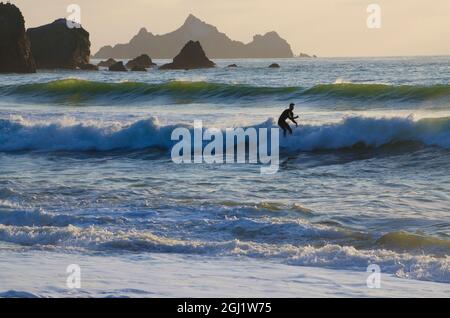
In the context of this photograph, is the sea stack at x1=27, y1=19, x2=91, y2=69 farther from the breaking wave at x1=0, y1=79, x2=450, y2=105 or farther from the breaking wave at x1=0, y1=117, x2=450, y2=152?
the breaking wave at x1=0, y1=117, x2=450, y2=152

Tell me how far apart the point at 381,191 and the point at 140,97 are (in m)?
28.3

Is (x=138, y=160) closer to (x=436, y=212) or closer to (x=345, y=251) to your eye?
(x=436, y=212)

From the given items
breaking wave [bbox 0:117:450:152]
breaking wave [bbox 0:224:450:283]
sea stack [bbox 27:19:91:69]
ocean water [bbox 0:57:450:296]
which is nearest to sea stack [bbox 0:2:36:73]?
sea stack [bbox 27:19:91:69]

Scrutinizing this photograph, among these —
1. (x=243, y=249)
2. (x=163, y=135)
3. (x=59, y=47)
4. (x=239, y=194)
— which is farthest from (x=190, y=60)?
(x=243, y=249)

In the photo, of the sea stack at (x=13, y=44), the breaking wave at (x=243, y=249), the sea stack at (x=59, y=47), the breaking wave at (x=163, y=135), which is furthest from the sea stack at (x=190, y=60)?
the breaking wave at (x=243, y=249)

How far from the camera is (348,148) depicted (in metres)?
21.5

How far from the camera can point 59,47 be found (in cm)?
11575

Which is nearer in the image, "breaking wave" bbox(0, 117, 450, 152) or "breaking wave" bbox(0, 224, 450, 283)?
"breaking wave" bbox(0, 224, 450, 283)

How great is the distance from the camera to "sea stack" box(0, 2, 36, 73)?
90.5 m

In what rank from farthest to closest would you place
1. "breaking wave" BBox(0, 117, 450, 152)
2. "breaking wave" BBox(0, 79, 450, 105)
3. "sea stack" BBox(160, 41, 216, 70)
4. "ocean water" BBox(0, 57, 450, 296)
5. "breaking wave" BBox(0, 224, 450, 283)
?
"sea stack" BBox(160, 41, 216, 70) → "breaking wave" BBox(0, 79, 450, 105) → "breaking wave" BBox(0, 117, 450, 152) → "ocean water" BBox(0, 57, 450, 296) → "breaking wave" BBox(0, 224, 450, 283)

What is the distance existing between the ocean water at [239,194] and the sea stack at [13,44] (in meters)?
62.3

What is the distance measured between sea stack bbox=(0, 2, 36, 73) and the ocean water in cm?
6226

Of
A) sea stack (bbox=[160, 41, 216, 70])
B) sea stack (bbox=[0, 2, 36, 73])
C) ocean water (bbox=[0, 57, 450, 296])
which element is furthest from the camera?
sea stack (bbox=[160, 41, 216, 70])

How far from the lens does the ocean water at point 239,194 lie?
32.4ft
